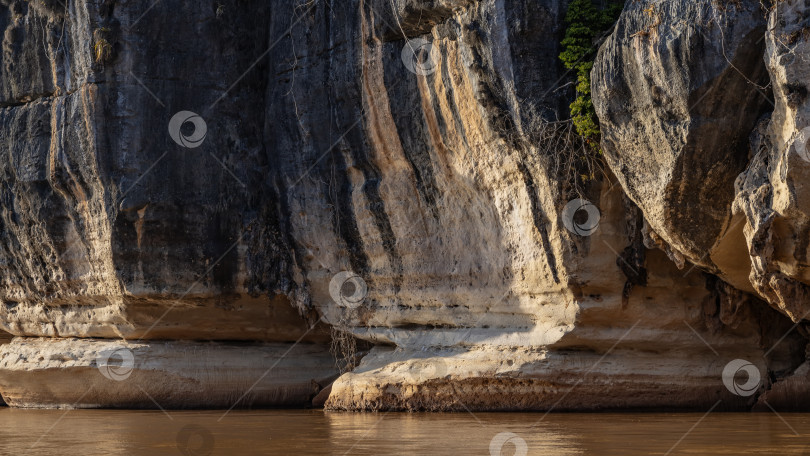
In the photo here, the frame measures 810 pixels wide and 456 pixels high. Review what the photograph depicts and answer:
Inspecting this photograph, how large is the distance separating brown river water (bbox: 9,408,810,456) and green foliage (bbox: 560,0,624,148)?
2671 millimetres

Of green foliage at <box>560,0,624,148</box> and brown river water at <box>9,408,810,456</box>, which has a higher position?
green foliage at <box>560,0,624,148</box>

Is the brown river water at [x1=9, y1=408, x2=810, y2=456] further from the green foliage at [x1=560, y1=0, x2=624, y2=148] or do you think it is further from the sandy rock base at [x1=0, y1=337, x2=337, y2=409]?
the green foliage at [x1=560, y1=0, x2=624, y2=148]

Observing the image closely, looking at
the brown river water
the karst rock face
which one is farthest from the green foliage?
the brown river water

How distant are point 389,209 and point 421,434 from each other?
3917 millimetres

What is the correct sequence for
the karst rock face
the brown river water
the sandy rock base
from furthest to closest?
the sandy rock base, the karst rock face, the brown river water

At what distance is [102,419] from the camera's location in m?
11.3

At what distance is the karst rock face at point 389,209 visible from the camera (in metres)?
8.42

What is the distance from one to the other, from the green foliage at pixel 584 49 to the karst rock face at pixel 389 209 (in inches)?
8.4

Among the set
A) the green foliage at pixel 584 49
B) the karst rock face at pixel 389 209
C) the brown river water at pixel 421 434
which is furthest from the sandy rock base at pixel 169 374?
the green foliage at pixel 584 49

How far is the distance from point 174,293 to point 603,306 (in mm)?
5482

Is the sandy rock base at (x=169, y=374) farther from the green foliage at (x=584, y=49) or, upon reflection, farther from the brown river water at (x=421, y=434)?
the green foliage at (x=584, y=49)

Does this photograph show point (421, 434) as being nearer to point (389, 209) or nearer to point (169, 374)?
point (389, 209)

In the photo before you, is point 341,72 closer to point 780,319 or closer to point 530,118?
point 530,118

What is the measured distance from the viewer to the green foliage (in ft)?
30.6
